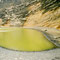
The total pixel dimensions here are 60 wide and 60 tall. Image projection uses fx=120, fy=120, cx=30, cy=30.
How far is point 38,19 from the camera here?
46000mm

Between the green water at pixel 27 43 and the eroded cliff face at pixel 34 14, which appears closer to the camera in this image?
the green water at pixel 27 43

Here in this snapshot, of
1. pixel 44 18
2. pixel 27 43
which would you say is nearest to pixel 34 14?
pixel 44 18

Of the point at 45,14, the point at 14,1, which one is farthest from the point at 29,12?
the point at 14,1

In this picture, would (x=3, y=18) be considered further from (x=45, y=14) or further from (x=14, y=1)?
(x=45, y=14)

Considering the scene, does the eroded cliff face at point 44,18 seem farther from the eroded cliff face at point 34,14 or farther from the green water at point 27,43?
the green water at point 27,43

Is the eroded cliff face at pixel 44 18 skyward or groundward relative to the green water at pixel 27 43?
groundward

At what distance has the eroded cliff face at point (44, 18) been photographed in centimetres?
3719

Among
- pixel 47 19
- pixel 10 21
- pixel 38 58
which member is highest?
pixel 38 58

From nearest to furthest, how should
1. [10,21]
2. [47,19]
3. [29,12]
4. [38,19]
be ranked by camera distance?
[47,19]
[38,19]
[29,12]
[10,21]

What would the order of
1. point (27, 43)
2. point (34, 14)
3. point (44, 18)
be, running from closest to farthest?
point (27, 43), point (44, 18), point (34, 14)

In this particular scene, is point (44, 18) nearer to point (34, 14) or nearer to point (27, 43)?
point (34, 14)

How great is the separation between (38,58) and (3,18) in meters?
55.4

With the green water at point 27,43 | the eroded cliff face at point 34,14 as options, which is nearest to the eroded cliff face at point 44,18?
the eroded cliff face at point 34,14

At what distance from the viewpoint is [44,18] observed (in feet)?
139
